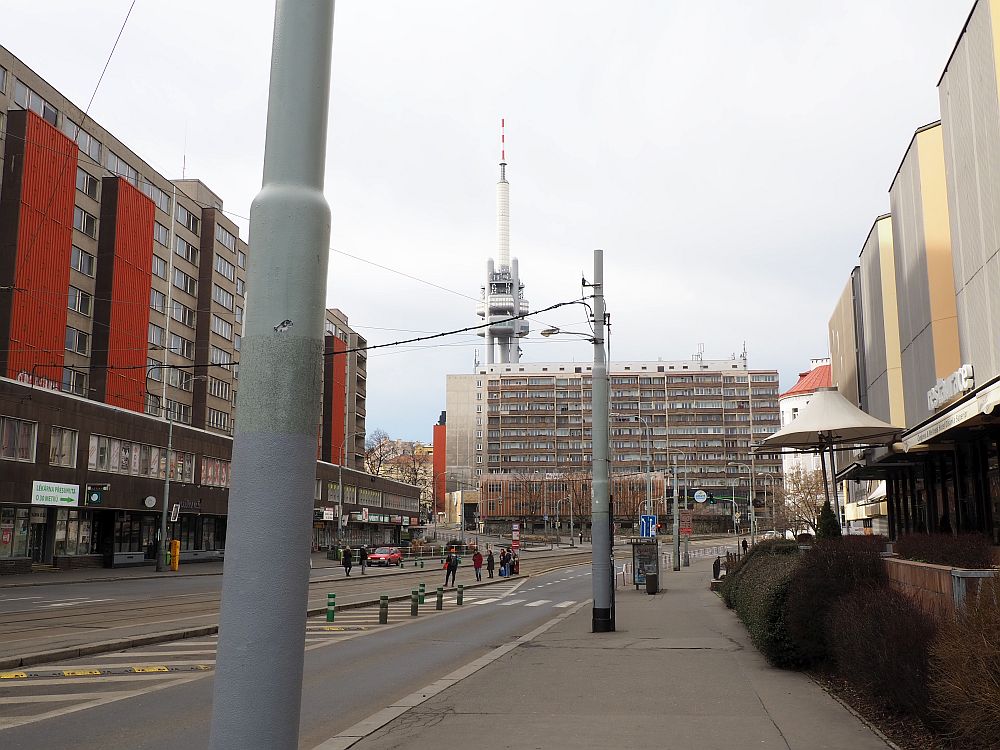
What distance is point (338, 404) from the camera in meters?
99.1

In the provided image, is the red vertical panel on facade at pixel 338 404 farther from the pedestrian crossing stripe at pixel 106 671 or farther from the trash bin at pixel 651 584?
the pedestrian crossing stripe at pixel 106 671

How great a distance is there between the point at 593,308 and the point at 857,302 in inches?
888

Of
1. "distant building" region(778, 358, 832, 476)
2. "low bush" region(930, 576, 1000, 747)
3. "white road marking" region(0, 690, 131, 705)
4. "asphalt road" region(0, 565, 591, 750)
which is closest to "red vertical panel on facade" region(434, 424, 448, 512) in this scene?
"distant building" region(778, 358, 832, 476)

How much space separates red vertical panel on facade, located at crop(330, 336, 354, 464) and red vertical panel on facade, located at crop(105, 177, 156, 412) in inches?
1298

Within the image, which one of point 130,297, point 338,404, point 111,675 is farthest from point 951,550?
point 338,404

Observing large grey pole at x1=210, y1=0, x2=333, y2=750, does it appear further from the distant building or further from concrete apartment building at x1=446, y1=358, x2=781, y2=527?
concrete apartment building at x1=446, y1=358, x2=781, y2=527

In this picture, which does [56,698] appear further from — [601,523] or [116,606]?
[116,606]

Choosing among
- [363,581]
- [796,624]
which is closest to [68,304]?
[363,581]

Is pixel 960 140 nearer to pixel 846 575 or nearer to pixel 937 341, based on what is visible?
pixel 937 341

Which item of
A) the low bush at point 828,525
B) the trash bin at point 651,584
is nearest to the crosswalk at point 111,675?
the low bush at point 828,525

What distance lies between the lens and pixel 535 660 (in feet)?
47.5

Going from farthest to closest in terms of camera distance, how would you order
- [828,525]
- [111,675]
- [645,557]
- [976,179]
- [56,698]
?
[645,557] < [976,179] < [828,525] < [111,675] < [56,698]

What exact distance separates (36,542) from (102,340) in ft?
55.8

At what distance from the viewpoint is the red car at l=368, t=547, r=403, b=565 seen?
6284cm
